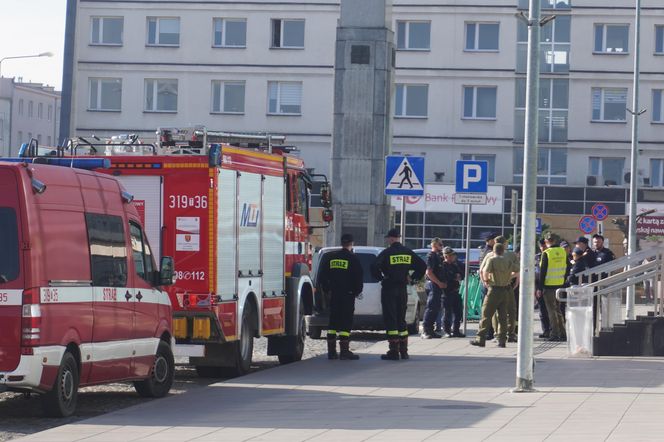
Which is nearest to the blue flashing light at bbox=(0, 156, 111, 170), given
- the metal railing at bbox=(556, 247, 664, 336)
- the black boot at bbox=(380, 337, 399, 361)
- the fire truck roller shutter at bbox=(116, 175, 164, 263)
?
the fire truck roller shutter at bbox=(116, 175, 164, 263)

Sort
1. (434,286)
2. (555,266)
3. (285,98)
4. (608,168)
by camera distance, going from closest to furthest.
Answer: (555,266), (434,286), (608,168), (285,98)

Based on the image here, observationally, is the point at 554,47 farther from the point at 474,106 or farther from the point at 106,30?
the point at 106,30

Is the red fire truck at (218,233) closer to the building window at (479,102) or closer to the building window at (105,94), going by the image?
the building window at (479,102)

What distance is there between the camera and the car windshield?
12484 millimetres

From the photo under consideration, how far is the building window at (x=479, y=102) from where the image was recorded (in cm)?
6125

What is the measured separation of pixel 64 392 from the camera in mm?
13188

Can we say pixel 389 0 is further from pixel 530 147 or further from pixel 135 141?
pixel 530 147

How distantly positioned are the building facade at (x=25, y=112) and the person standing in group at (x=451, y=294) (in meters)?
73.2

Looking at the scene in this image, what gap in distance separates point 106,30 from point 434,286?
134 ft

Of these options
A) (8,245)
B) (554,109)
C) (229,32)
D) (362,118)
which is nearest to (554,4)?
(554,109)

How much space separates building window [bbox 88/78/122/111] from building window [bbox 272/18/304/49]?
733cm

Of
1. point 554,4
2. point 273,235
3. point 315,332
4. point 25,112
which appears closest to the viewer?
point 273,235

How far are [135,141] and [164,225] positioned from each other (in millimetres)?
1867

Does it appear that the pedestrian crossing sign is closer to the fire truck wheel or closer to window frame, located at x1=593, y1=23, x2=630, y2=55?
the fire truck wheel
